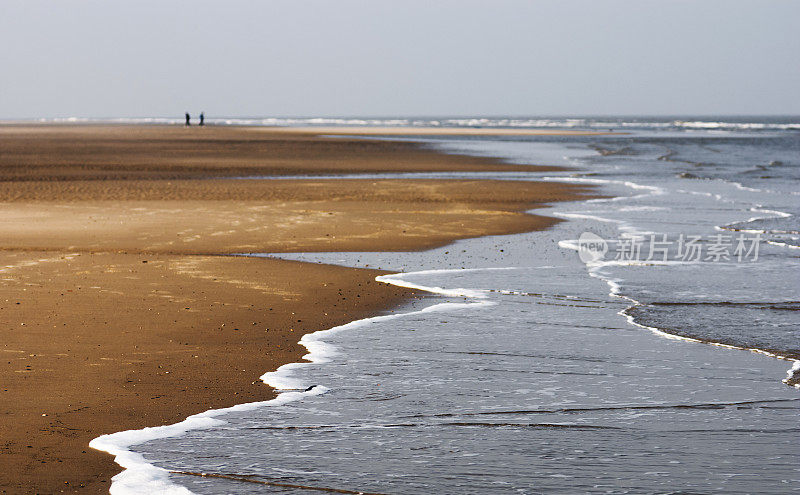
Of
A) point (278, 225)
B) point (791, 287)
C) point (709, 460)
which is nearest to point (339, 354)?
point (709, 460)

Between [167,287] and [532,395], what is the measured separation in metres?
5.36

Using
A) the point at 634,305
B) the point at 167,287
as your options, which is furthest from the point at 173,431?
the point at 634,305

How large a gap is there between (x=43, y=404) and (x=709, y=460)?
3954 millimetres

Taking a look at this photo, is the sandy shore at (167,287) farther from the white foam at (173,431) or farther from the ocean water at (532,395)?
the ocean water at (532,395)

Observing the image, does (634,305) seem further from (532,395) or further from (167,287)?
(167,287)

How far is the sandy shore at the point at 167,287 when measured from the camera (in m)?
6.34

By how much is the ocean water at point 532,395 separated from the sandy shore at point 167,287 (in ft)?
1.17

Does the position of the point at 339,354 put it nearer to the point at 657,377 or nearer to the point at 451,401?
the point at 451,401

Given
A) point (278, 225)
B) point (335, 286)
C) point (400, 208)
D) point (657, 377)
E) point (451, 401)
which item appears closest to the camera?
point (451, 401)

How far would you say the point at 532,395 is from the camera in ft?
22.6

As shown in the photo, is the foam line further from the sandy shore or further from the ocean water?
the sandy shore

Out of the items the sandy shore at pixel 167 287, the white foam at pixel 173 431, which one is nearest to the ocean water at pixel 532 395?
the white foam at pixel 173 431

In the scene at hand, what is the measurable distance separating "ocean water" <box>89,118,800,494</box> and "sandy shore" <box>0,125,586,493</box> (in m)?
0.36

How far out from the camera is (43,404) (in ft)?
21.0
